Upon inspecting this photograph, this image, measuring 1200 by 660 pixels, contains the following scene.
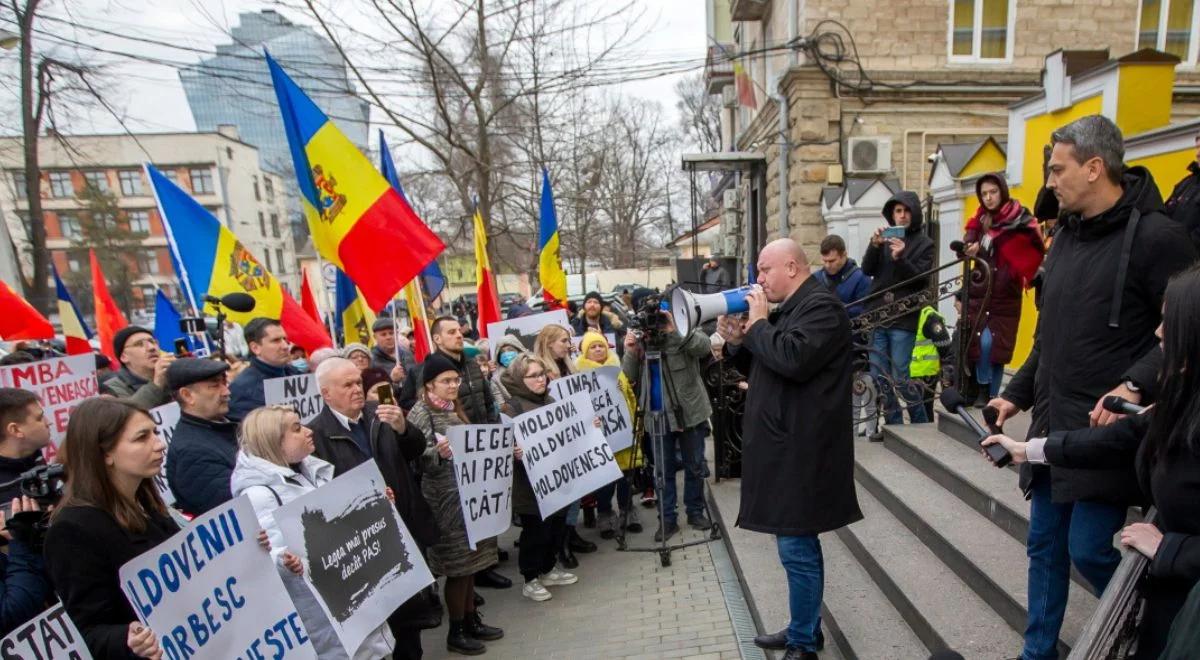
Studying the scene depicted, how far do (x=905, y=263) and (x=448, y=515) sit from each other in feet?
14.5

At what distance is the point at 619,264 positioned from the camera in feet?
133

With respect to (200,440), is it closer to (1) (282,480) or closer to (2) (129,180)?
(1) (282,480)

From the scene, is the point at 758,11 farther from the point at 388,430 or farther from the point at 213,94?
the point at 388,430

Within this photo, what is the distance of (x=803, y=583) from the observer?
2.84 metres

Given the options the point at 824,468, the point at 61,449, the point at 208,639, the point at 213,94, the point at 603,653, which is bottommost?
the point at 603,653

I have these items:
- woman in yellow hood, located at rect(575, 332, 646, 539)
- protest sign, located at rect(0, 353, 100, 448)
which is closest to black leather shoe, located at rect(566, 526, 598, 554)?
woman in yellow hood, located at rect(575, 332, 646, 539)

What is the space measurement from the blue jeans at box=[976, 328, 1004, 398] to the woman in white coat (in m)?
4.58

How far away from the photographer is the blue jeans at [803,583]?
280 centimetres

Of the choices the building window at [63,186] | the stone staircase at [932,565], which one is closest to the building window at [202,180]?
the building window at [63,186]

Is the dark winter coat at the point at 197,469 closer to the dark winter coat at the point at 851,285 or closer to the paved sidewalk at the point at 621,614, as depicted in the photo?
the paved sidewalk at the point at 621,614

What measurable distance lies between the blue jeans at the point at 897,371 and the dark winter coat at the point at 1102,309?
342cm

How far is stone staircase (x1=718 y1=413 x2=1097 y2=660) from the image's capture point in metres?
2.93

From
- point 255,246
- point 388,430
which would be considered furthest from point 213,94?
point 255,246

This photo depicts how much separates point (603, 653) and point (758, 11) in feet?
51.7
